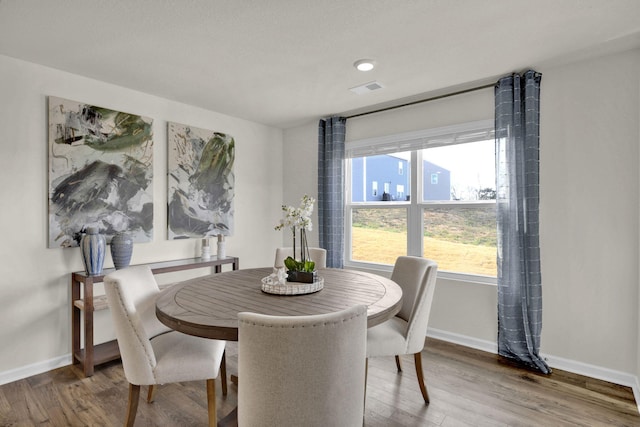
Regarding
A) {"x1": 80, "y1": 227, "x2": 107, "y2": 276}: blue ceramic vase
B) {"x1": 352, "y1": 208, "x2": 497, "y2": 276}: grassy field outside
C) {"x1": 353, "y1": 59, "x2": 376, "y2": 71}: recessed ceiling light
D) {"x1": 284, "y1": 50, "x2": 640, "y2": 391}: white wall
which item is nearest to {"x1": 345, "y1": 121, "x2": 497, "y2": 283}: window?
{"x1": 352, "y1": 208, "x2": 497, "y2": 276}: grassy field outside

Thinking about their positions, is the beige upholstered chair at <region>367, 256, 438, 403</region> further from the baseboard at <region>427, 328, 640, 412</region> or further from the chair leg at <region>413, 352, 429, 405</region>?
the baseboard at <region>427, 328, 640, 412</region>

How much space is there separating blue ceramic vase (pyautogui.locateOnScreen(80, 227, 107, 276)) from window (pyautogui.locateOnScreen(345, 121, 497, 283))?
8.36ft

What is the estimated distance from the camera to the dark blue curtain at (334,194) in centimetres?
400

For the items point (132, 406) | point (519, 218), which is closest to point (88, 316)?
point (132, 406)

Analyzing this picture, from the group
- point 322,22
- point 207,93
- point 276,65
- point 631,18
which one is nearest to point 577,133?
point 631,18

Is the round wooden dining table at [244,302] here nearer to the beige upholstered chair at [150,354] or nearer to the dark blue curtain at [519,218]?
the beige upholstered chair at [150,354]

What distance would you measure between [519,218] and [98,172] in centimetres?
360

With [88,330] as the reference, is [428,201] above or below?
above

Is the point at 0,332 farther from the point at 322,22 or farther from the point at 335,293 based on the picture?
the point at 322,22

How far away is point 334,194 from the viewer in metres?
4.03

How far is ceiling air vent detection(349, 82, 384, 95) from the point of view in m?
3.02

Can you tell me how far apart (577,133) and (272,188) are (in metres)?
3.34

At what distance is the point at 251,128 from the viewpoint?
171 inches

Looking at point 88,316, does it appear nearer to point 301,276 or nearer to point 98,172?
point 98,172
